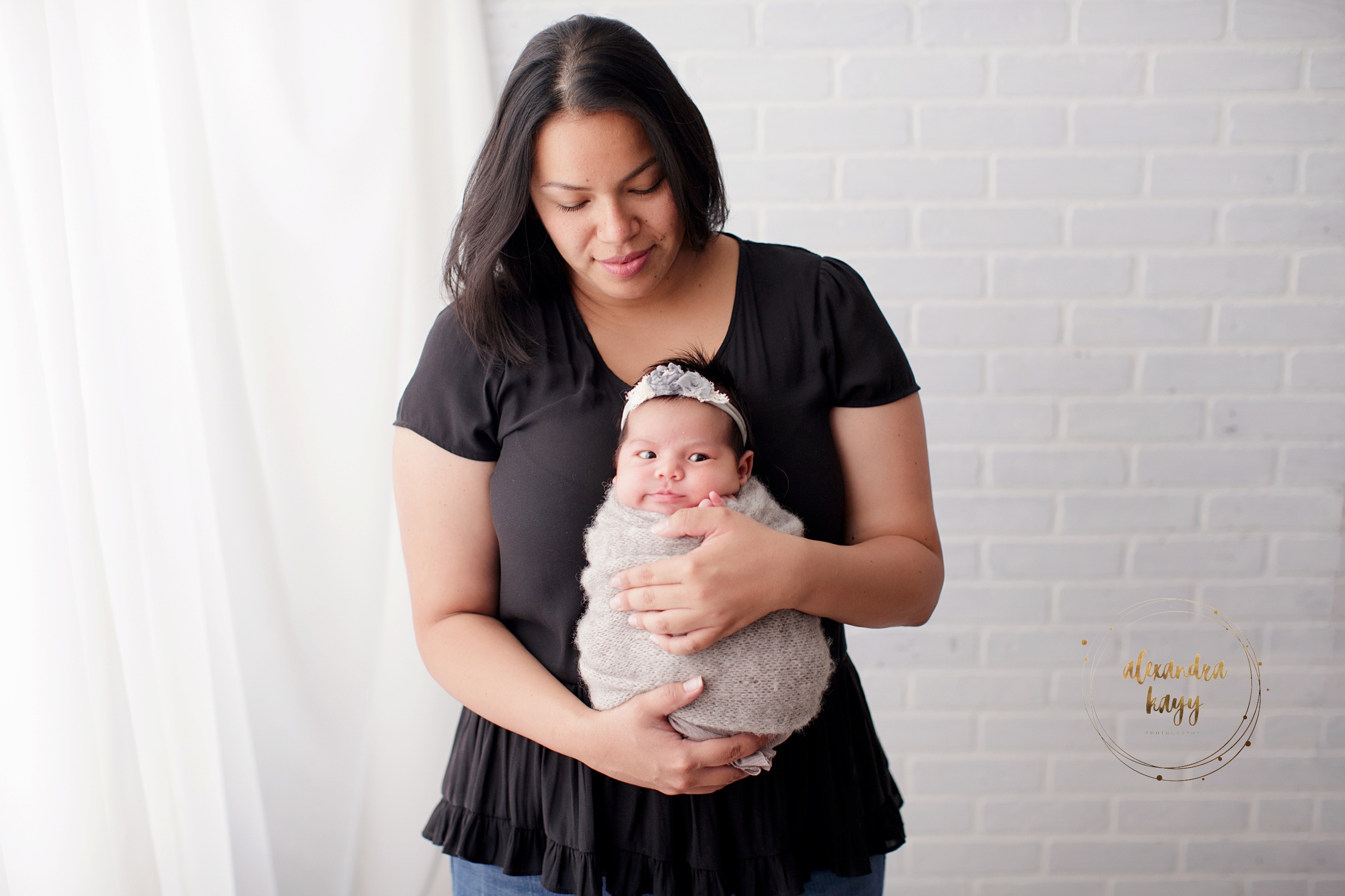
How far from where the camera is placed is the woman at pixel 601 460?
42.9 inches

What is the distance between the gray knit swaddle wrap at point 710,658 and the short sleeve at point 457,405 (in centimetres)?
21

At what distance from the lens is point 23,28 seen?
1.08m

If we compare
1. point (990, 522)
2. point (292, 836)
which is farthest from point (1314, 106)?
point (292, 836)

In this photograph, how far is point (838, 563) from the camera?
1.04 metres

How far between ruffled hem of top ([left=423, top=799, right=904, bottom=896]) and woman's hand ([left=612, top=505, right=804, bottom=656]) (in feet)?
1.11

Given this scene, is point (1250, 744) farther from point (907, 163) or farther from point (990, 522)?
point (907, 163)

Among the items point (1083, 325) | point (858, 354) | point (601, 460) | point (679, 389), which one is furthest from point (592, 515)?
point (1083, 325)

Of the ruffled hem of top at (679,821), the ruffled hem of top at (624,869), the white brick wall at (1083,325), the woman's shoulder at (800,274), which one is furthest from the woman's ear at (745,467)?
the white brick wall at (1083,325)

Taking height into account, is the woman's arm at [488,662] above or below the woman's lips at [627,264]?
below

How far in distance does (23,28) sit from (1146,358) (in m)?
2.13

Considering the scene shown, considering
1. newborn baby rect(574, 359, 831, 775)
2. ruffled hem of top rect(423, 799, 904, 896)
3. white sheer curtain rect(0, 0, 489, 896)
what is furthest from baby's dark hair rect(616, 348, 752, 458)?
white sheer curtain rect(0, 0, 489, 896)

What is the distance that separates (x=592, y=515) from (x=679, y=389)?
203mm

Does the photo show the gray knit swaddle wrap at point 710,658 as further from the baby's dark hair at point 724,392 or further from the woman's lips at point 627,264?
the woman's lips at point 627,264

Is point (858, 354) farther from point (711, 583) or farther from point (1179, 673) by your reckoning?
point (1179, 673)
